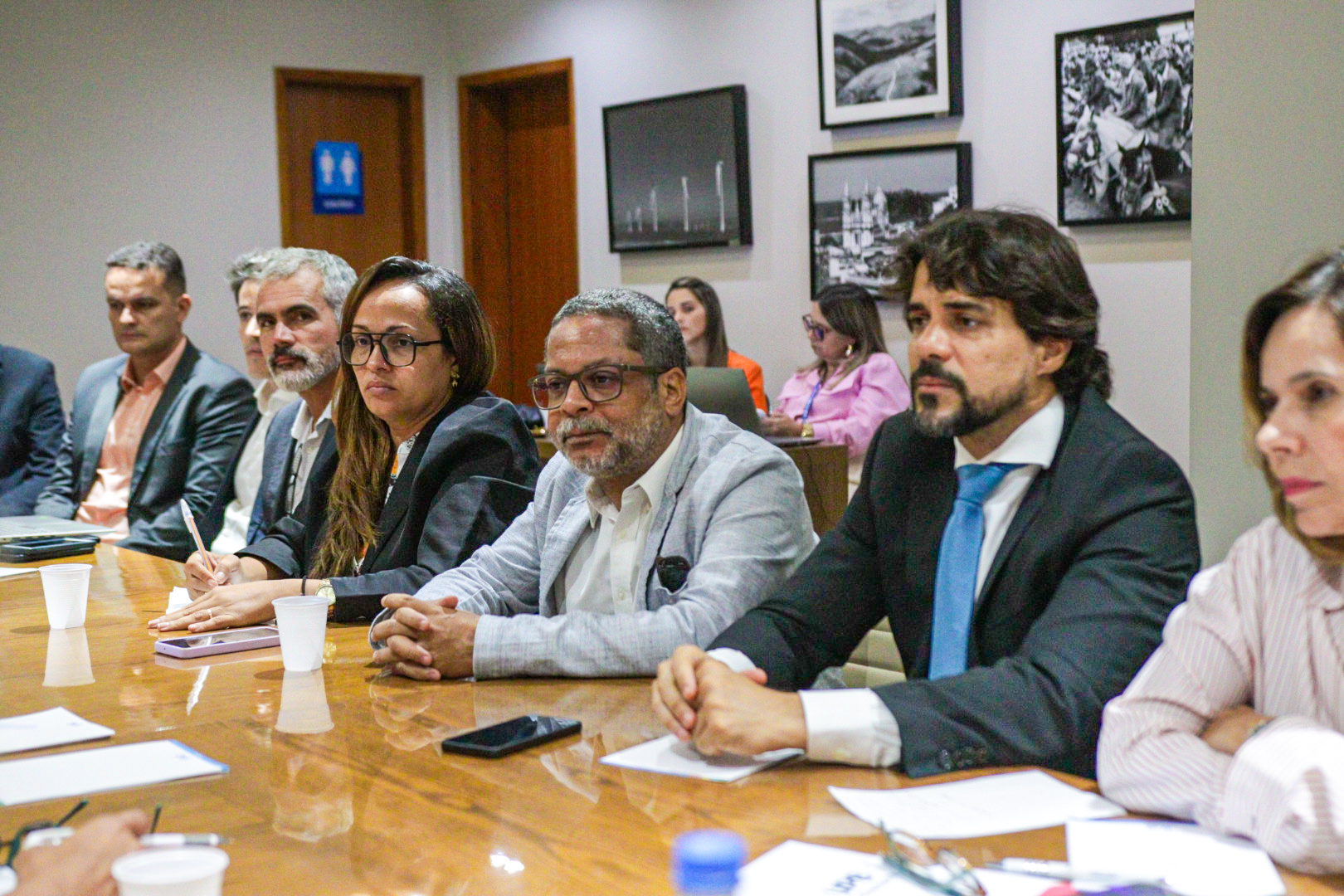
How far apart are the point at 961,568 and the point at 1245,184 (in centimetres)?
96

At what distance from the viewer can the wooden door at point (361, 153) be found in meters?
7.22

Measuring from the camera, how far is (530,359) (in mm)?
7672

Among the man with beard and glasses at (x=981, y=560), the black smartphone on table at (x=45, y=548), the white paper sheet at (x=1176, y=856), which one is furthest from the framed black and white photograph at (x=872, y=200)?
the white paper sheet at (x=1176, y=856)

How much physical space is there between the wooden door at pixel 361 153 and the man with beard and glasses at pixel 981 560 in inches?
225

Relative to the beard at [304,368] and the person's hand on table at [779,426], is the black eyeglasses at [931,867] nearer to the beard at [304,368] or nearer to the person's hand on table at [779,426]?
the beard at [304,368]

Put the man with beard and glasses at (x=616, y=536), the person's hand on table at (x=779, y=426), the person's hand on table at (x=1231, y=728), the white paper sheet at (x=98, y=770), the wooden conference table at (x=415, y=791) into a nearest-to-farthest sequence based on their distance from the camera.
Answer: the wooden conference table at (x=415, y=791)
the person's hand on table at (x=1231, y=728)
the white paper sheet at (x=98, y=770)
the man with beard and glasses at (x=616, y=536)
the person's hand on table at (x=779, y=426)

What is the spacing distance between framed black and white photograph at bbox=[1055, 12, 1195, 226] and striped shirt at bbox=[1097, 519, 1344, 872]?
377cm

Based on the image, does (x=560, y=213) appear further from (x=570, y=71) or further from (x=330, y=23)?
(x=330, y=23)

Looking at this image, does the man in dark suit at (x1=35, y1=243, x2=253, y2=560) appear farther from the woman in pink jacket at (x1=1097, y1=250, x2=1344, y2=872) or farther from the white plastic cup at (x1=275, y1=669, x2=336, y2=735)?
the woman in pink jacket at (x1=1097, y1=250, x2=1344, y2=872)

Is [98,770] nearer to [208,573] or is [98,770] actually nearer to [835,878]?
[835,878]

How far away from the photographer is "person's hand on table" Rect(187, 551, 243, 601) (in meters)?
2.73

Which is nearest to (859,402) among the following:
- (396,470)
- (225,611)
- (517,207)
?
(517,207)

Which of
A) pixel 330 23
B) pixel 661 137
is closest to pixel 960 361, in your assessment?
pixel 661 137

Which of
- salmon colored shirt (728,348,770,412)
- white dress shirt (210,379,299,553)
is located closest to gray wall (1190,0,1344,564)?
white dress shirt (210,379,299,553)
